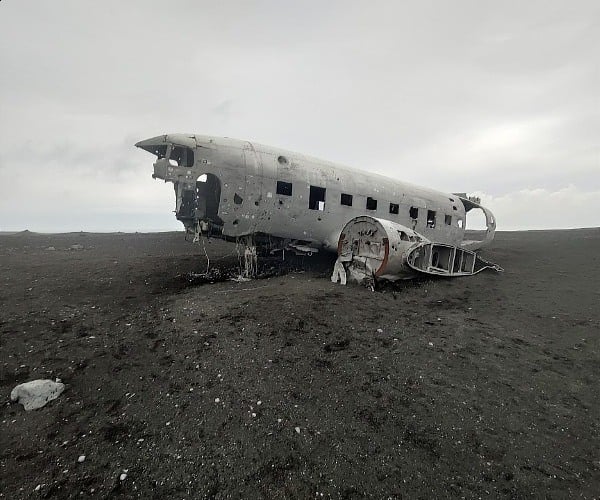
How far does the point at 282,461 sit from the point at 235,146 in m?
11.8

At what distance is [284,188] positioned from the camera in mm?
13938

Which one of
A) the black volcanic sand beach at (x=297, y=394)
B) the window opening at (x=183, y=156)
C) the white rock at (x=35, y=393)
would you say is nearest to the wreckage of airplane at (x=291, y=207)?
the window opening at (x=183, y=156)

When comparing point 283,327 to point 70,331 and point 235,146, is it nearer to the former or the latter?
point 70,331

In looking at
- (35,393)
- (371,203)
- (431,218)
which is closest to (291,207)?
(371,203)

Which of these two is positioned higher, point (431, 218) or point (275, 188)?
point (275, 188)

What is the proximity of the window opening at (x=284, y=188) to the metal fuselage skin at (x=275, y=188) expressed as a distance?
9 cm

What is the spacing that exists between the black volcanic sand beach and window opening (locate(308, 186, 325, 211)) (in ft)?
15.7

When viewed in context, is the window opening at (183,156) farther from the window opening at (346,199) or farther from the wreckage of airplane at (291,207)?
the window opening at (346,199)

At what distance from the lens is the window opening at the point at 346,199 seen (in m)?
15.3

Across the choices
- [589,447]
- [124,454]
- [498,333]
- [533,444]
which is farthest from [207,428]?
[498,333]

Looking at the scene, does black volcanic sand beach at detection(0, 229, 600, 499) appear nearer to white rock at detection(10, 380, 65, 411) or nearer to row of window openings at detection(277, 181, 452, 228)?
white rock at detection(10, 380, 65, 411)

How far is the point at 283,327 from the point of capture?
8422 millimetres

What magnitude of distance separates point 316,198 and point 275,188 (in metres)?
2.10

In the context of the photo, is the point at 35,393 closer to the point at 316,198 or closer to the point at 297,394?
the point at 297,394
